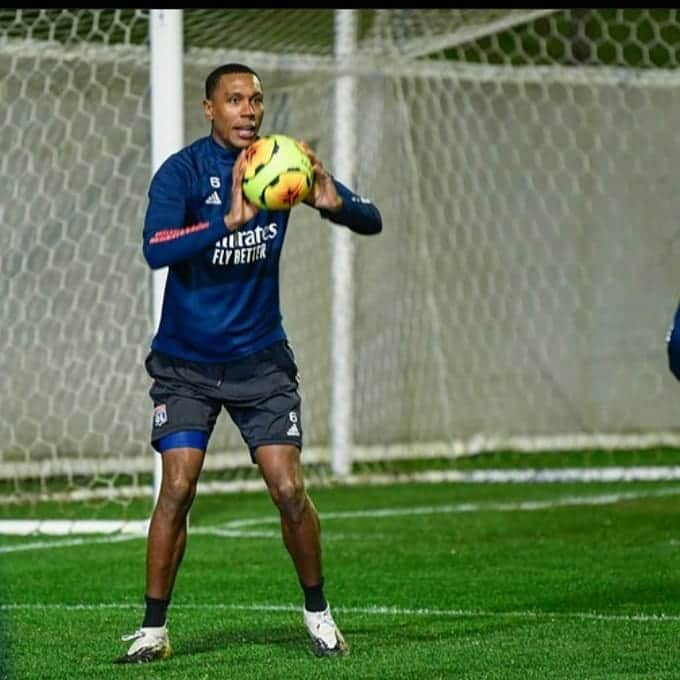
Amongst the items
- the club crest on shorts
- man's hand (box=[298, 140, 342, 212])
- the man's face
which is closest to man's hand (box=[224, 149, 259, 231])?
man's hand (box=[298, 140, 342, 212])

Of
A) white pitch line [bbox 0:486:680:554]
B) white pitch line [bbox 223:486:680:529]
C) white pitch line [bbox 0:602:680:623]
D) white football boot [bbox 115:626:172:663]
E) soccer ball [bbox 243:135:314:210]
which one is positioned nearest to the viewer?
soccer ball [bbox 243:135:314:210]

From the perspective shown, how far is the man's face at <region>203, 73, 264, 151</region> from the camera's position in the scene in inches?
284

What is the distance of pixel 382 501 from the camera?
1259 cm

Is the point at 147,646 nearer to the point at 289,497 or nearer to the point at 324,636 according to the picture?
the point at 324,636

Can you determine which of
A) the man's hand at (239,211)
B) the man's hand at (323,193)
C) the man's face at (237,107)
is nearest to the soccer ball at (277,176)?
the man's hand at (239,211)

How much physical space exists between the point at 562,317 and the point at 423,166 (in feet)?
6.52

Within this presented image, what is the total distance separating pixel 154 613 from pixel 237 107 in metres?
1.86

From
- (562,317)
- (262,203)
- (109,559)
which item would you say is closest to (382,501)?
(109,559)

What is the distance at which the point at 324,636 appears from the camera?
7098 millimetres

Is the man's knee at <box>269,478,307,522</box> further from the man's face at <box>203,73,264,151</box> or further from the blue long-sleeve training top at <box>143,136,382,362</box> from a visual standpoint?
the man's face at <box>203,73,264,151</box>

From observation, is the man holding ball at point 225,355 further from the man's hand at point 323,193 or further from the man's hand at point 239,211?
the man's hand at point 239,211

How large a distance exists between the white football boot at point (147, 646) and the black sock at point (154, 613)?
0.02 m

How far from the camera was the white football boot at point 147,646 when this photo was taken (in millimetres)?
7012

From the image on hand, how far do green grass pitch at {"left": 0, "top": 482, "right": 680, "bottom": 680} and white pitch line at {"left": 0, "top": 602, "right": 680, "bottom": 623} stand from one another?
0.01m
